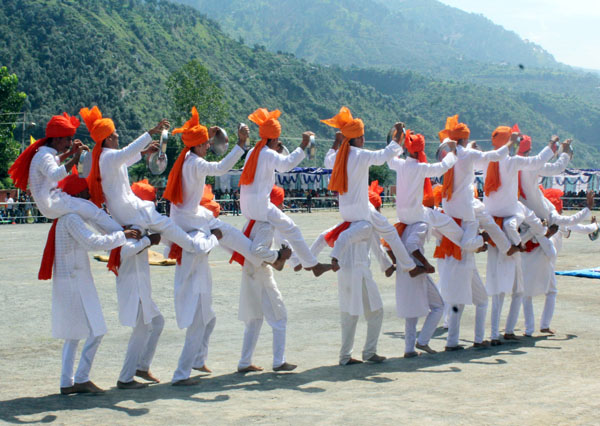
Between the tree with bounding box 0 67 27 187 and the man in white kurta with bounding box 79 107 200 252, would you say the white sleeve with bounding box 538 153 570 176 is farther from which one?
the tree with bounding box 0 67 27 187

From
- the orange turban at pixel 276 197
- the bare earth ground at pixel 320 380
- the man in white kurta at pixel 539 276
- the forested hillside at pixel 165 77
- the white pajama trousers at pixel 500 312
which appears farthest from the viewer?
the forested hillside at pixel 165 77

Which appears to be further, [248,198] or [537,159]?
[537,159]

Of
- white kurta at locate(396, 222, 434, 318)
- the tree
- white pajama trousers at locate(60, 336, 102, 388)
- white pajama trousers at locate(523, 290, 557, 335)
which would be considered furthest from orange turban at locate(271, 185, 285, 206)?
the tree

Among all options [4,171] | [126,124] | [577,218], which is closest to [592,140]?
[126,124]

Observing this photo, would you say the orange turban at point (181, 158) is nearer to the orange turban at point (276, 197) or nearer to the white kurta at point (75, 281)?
the white kurta at point (75, 281)

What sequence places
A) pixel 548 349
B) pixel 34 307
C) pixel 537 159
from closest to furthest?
pixel 548 349
pixel 537 159
pixel 34 307

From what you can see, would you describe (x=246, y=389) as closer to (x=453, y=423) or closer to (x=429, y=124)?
(x=453, y=423)

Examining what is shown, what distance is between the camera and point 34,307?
10.9 metres

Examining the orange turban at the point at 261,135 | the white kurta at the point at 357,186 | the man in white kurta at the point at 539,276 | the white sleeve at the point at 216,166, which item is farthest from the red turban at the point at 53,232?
the man in white kurta at the point at 539,276

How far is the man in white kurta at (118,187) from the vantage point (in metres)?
6.75

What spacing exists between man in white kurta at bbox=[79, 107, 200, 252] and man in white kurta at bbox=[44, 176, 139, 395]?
0.35 metres

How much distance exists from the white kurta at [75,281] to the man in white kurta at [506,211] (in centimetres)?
449

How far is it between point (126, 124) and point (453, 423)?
90.7 m

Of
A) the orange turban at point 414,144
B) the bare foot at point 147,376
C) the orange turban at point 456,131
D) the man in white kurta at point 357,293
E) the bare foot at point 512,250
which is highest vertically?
the orange turban at point 456,131
